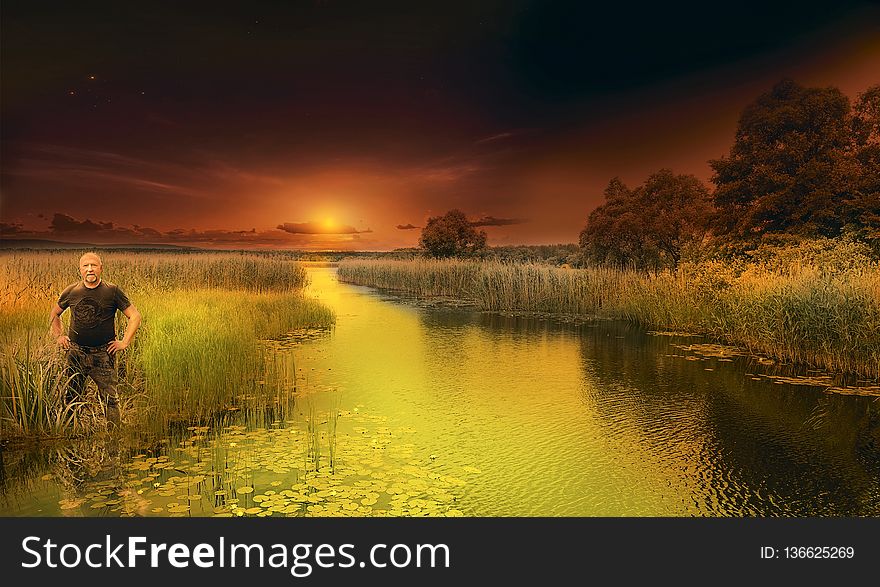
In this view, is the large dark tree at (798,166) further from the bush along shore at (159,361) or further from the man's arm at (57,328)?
the man's arm at (57,328)

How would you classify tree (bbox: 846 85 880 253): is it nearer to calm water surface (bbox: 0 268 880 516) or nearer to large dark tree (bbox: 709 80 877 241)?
large dark tree (bbox: 709 80 877 241)

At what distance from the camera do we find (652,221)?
2698cm

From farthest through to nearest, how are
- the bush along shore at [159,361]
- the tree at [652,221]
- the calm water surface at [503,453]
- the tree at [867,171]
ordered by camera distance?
the tree at [652,221] → the tree at [867,171] → the bush along shore at [159,361] → the calm water surface at [503,453]

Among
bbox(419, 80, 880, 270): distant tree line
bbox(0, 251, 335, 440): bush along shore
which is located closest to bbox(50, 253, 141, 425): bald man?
bbox(0, 251, 335, 440): bush along shore

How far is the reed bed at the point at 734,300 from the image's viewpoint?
1128 centimetres

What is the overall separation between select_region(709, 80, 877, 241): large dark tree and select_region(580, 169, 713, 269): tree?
5347 millimetres

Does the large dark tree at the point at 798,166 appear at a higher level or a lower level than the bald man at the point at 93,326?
higher

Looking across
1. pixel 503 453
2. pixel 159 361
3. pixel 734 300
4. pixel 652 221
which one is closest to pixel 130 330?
pixel 159 361

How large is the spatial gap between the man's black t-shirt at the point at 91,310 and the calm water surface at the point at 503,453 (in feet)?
4.20

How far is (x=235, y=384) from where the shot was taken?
9352 mm

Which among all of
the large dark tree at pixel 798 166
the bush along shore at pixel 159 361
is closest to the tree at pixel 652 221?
the large dark tree at pixel 798 166

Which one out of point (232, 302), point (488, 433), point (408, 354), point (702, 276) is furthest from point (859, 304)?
point (232, 302)

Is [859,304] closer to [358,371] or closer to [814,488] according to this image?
[814,488]

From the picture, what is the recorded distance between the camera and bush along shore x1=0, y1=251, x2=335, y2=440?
7.09 m
